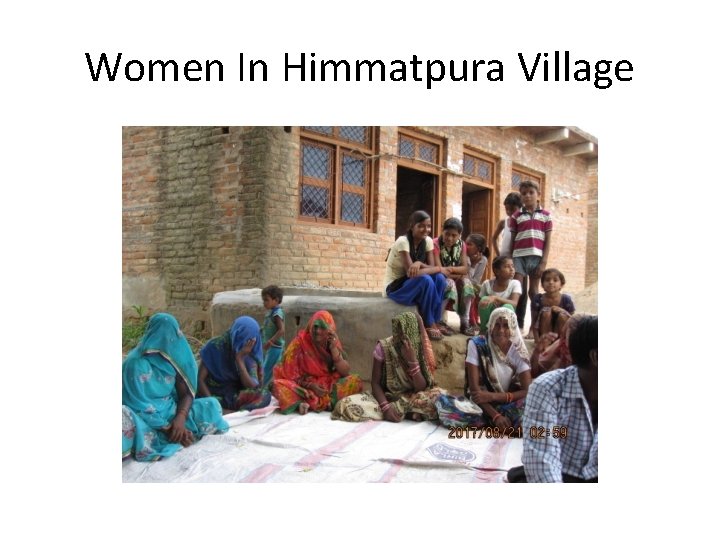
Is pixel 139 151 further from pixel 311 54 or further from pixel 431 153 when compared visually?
pixel 431 153

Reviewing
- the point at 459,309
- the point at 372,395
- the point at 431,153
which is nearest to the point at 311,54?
the point at 431,153

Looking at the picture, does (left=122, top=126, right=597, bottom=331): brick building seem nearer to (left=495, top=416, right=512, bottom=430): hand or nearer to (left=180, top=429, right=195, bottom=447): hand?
(left=180, top=429, right=195, bottom=447): hand

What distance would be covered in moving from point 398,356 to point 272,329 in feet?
3.05

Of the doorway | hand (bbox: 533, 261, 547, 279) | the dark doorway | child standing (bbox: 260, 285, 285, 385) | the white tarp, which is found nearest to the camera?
the white tarp

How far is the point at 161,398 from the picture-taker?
10.5 ft

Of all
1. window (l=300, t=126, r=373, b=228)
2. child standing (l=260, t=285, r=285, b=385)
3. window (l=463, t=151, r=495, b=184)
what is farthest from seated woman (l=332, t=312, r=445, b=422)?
window (l=463, t=151, r=495, b=184)

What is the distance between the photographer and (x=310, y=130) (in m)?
3.66

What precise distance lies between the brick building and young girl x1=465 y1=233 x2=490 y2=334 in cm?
14

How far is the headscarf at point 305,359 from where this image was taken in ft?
11.7

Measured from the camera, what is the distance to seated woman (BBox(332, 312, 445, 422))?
3.45 meters

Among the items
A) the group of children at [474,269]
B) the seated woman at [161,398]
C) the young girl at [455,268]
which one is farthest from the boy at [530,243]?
the seated woman at [161,398]
